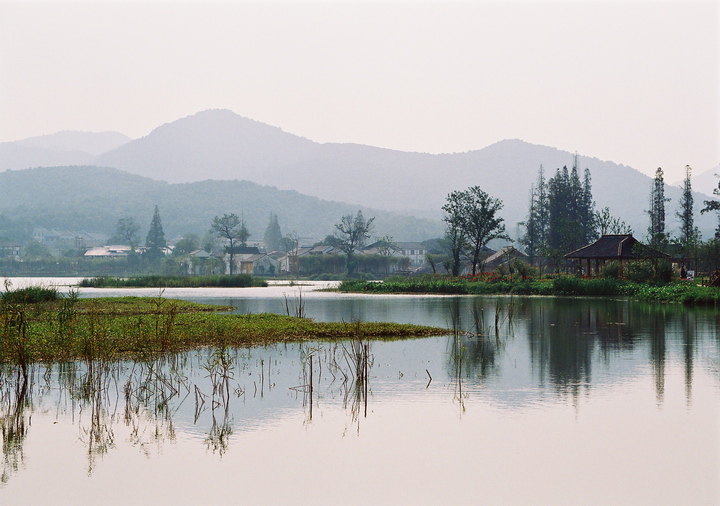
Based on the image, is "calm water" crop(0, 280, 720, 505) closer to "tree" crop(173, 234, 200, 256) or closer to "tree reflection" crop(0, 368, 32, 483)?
"tree reflection" crop(0, 368, 32, 483)

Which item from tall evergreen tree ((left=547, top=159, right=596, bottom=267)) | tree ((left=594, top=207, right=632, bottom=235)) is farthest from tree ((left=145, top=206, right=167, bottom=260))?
tree ((left=594, top=207, right=632, bottom=235))

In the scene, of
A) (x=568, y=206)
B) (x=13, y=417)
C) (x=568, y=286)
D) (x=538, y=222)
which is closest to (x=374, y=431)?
(x=13, y=417)

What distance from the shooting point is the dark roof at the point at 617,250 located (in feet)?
204

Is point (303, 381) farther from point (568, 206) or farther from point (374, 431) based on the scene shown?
point (568, 206)

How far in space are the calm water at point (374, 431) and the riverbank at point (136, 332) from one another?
24.7 inches

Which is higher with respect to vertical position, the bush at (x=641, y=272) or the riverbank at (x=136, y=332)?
the bush at (x=641, y=272)

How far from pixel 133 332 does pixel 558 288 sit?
41.2 meters

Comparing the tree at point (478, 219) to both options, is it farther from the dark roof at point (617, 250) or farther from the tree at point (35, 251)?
the tree at point (35, 251)

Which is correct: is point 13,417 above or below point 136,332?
below

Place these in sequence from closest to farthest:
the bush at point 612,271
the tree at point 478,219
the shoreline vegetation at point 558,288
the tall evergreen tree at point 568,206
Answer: the shoreline vegetation at point 558,288 → the bush at point 612,271 → the tree at point 478,219 → the tall evergreen tree at point 568,206

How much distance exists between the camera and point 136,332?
23469 mm

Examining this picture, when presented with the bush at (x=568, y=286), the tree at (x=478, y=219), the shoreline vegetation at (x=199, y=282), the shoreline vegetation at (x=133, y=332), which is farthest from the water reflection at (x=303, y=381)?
the shoreline vegetation at (x=199, y=282)

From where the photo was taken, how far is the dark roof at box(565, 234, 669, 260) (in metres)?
62.2

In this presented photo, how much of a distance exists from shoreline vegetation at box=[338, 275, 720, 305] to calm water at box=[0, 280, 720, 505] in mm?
25156
